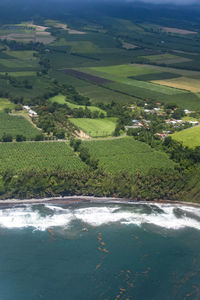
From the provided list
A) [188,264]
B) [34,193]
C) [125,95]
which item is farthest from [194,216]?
[125,95]

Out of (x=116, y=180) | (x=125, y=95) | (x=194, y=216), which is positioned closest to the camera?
(x=194, y=216)

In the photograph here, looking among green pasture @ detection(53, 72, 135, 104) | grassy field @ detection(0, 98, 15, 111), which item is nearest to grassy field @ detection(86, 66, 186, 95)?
green pasture @ detection(53, 72, 135, 104)

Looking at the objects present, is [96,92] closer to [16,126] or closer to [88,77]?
[88,77]

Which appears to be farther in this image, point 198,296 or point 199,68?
point 199,68

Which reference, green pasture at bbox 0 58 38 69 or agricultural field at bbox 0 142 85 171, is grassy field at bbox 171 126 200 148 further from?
green pasture at bbox 0 58 38 69

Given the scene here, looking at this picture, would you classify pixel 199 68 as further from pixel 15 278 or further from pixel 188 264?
pixel 15 278

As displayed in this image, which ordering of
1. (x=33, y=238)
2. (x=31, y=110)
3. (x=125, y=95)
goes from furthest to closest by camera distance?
(x=125, y=95) → (x=31, y=110) → (x=33, y=238)

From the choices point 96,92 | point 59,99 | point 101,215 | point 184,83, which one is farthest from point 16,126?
point 184,83

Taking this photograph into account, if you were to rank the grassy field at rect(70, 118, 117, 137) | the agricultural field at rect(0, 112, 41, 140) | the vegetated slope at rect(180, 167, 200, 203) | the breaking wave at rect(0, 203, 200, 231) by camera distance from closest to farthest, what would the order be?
the breaking wave at rect(0, 203, 200, 231) → the vegetated slope at rect(180, 167, 200, 203) → the agricultural field at rect(0, 112, 41, 140) → the grassy field at rect(70, 118, 117, 137)
